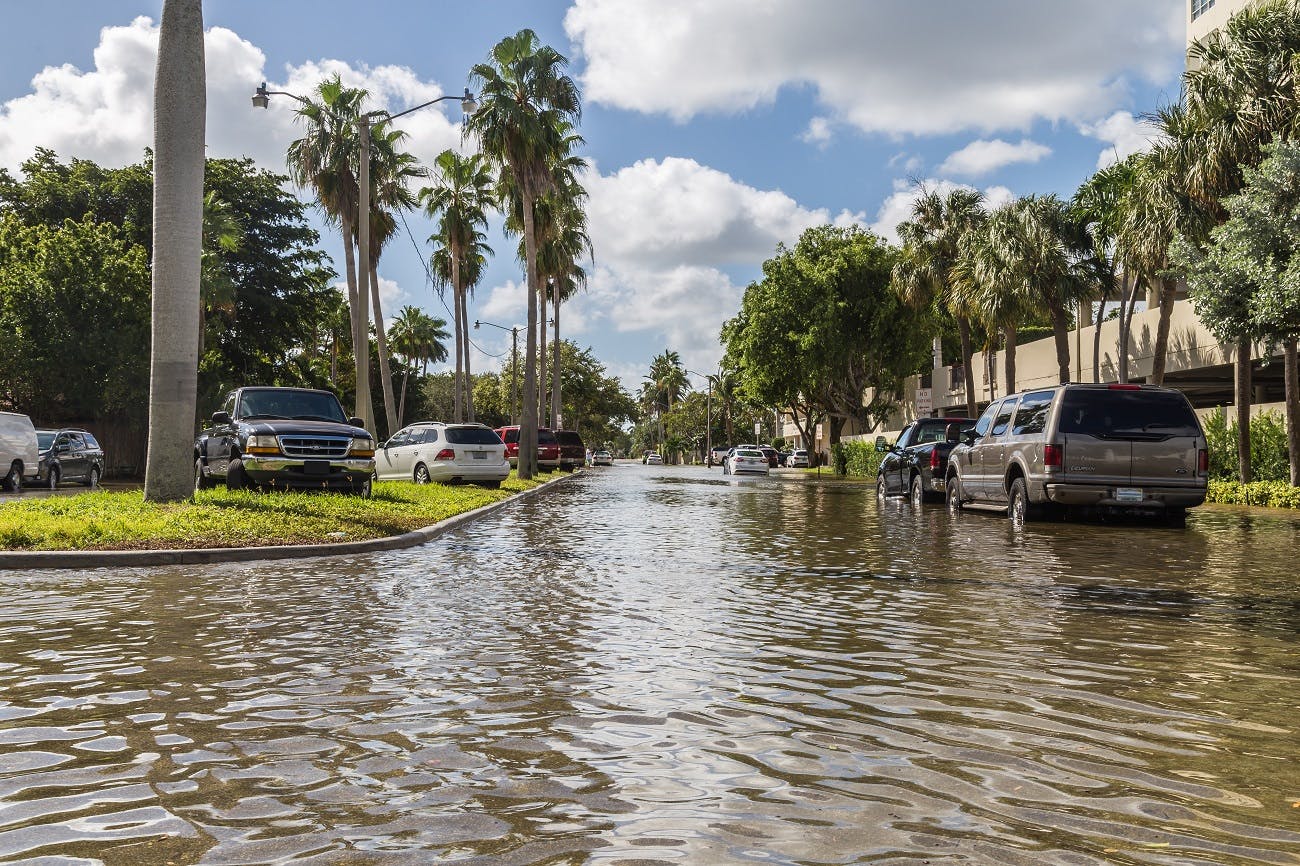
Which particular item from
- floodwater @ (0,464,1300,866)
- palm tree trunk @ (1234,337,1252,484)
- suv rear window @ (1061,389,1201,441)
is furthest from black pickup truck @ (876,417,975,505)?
floodwater @ (0,464,1300,866)

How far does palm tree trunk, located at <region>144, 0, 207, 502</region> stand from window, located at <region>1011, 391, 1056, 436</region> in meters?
12.4

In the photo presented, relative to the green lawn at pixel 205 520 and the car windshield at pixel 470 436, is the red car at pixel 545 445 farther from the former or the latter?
the green lawn at pixel 205 520

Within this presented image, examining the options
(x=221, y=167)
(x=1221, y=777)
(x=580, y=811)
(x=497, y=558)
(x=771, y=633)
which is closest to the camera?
(x=580, y=811)

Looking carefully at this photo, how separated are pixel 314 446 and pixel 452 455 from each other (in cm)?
881

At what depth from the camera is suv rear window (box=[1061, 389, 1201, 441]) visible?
16.7 metres

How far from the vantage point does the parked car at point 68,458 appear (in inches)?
1177

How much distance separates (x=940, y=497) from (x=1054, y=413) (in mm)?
7406

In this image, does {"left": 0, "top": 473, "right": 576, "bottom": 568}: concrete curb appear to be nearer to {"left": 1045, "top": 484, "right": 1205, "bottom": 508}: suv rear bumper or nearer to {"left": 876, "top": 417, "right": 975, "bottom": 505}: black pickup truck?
{"left": 1045, "top": 484, "right": 1205, "bottom": 508}: suv rear bumper

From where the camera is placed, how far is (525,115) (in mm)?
34438

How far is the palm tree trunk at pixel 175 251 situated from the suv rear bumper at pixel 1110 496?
12.5 m

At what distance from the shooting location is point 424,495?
74.9 ft

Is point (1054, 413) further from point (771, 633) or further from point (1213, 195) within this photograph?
point (1213, 195)

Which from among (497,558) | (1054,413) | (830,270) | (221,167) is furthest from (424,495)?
(830,270)

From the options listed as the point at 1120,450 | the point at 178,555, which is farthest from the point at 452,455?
the point at 1120,450
